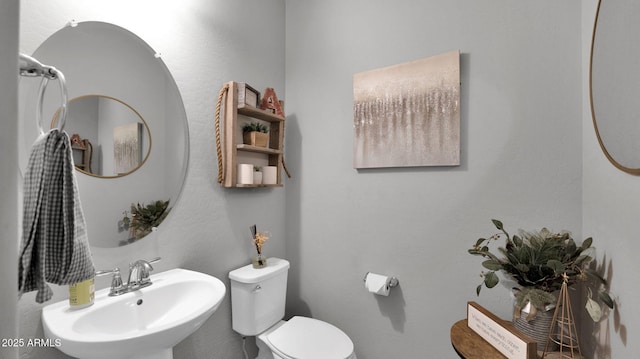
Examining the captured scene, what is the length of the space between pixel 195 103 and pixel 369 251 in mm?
1271

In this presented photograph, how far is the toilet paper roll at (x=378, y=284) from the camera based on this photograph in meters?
1.54

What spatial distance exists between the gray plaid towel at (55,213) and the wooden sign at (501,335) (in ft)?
4.03

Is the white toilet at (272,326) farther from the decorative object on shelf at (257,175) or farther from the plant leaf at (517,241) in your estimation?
the plant leaf at (517,241)

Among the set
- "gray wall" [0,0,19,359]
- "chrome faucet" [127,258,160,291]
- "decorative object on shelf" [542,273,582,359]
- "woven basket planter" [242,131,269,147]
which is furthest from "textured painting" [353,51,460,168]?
"gray wall" [0,0,19,359]

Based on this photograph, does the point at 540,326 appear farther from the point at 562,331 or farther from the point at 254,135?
the point at 254,135

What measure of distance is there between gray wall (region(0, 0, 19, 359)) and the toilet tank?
125cm

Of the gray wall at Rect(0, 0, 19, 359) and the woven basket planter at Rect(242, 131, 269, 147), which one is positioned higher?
the woven basket planter at Rect(242, 131, 269, 147)

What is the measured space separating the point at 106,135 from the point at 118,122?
0.07 meters

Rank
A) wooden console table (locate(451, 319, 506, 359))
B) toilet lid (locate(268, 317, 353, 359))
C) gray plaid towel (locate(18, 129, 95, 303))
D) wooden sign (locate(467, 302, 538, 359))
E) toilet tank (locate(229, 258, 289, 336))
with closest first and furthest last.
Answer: gray plaid towel (locate(18, 129, 95, 303)) < wooden sign (locate(467, 302, 538, 359)) < wooden console table (locate(451, 319, 506, 359)) < toilet lid (locate(268, 317, 353, 359)) < toilet tank (locate(229, 258, 289, 336))

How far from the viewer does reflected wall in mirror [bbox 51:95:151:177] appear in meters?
1.04

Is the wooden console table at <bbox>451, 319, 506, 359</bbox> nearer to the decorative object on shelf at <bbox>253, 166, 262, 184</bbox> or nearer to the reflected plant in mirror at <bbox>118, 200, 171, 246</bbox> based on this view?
the decorative object on shelf at <bbox>253, 166, 262, 184</bbox>

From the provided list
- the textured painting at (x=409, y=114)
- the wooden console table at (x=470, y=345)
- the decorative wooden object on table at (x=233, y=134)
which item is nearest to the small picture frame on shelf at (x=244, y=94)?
the decorative wooden object on table at (x=233, y=134)

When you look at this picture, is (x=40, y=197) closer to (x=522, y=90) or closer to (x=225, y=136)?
(x=225, y=136)

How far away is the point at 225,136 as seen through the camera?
1518mm
